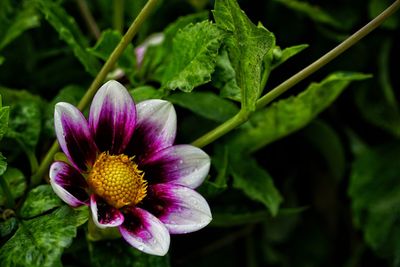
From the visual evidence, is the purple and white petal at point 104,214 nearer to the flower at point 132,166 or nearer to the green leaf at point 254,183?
the flower at point 132,166

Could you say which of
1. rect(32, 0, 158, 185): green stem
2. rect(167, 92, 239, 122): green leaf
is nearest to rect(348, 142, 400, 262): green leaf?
rect(167, 92, 239, 122): green leaf

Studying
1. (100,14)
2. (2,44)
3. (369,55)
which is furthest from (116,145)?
(369,55)

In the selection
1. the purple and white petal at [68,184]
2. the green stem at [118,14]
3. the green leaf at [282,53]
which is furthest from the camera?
the green stem at [118,14]

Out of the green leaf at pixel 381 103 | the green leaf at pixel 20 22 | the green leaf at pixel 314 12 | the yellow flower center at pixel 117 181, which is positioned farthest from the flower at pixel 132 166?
the green leaf at pixel 381 103

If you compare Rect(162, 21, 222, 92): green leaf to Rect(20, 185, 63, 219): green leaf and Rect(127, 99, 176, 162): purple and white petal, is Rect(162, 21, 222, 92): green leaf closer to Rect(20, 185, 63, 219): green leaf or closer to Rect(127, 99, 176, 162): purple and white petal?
Rect(127, 99, 176, 162): purple and white petal

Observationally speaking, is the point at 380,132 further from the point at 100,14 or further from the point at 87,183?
the point at 87,183

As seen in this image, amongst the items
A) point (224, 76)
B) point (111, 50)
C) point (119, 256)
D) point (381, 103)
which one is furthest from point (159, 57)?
point (381, 103)
